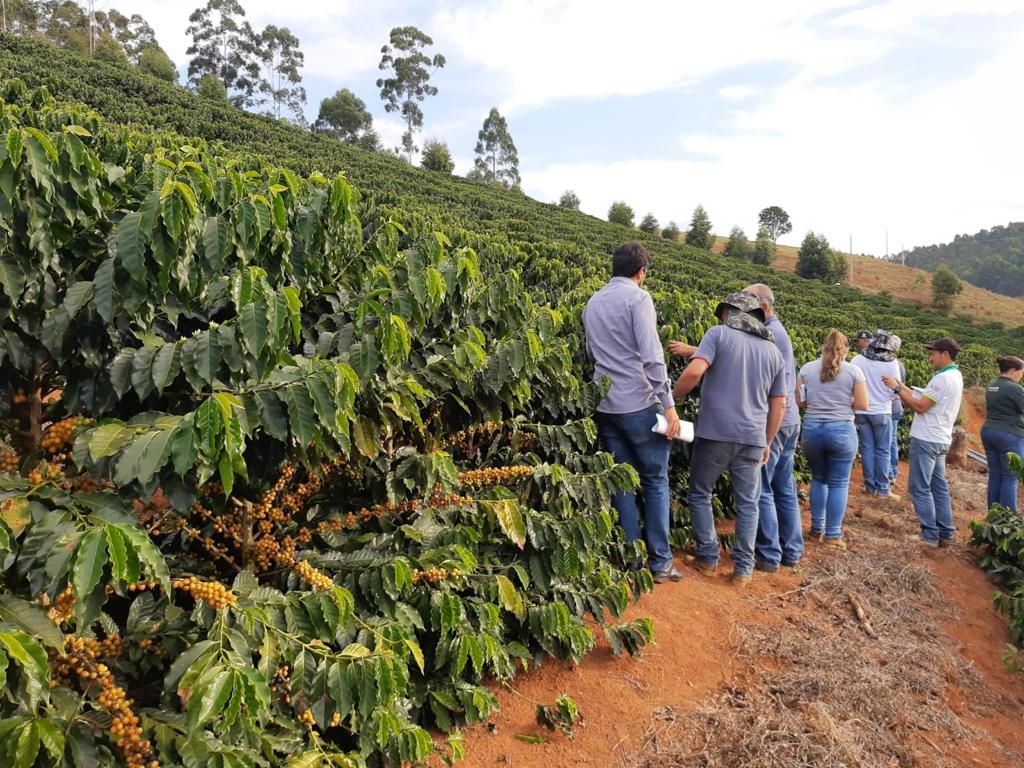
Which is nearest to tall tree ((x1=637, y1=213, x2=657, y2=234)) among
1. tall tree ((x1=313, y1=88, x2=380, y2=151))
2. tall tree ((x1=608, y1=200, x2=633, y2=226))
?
tall tree ((x1=608, y1=200, x2=633, y2=226))

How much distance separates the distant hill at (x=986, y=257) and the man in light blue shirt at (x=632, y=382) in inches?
3508

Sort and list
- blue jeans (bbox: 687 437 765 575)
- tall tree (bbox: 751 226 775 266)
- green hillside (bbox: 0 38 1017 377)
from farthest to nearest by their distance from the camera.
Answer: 1. tall tree (bbox: 751 226 775 266)
2. green hillside (bbox: 0 38 1017 377)
3. blue jeans (bbox: 687 437 765 575)

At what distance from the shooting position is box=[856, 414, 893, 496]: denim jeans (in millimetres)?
6859

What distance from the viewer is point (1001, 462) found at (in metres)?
5.77

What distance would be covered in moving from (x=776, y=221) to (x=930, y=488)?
76.9 meters

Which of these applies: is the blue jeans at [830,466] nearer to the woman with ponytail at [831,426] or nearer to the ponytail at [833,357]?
the woman with ponytail at [831,426]

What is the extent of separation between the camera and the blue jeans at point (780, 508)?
4484 millimetres

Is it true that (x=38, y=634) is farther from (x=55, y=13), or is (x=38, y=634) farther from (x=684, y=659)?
(x=55, y=13)

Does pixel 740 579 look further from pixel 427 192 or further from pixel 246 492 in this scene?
pixel 427 192

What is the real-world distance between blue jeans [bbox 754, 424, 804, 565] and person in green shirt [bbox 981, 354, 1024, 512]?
82.7 inches

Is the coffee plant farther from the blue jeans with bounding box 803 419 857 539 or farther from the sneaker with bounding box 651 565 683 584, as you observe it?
the blue jeans with bounding box 803 419 857 539

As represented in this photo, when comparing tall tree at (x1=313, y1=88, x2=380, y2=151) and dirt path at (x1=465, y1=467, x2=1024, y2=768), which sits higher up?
tall tree at (x1=313, y1=88, x2=380, y2=151)

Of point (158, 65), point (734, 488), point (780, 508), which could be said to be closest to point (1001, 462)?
point (780, 508)

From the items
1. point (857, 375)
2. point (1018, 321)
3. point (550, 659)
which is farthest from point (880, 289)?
point (550, 659)
